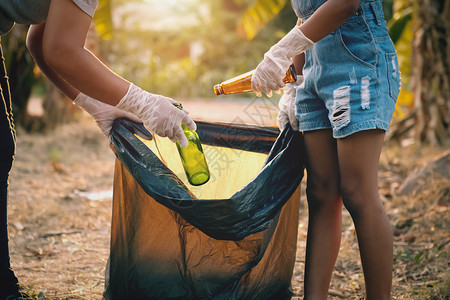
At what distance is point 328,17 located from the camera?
1.29 m

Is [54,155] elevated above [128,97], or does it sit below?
above

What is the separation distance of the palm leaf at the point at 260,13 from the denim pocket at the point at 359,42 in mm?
4477

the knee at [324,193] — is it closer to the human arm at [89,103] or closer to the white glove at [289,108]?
the white glove at [289,108]

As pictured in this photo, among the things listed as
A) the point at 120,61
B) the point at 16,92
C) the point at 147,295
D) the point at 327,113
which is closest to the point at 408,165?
the point at 327,113

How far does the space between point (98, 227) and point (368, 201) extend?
6.53 ft

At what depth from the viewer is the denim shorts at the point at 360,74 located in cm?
133

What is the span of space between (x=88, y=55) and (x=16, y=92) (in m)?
4.63

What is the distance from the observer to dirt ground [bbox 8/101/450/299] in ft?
6.64

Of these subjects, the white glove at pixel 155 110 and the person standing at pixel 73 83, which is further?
the white glove at pixel 155 110

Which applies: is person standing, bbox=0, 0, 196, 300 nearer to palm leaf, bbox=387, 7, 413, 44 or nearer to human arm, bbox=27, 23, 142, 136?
human arm, bbox=27, 23, 142, 136

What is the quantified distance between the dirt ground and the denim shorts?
725mm

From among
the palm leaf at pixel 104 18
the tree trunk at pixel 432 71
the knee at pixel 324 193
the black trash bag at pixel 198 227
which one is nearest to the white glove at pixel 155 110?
the black trash bag at pixel 198 227

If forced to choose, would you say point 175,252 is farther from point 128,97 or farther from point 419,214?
point 419,214

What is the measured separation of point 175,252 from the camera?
159 cm
